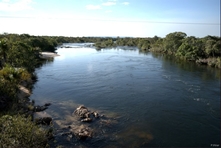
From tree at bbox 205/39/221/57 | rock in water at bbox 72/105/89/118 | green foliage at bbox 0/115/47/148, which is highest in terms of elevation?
tree at bbox 205/39/221/57

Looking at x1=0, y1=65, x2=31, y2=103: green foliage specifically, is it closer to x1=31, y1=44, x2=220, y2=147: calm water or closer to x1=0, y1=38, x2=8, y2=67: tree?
x1=31, y1=44, x2=220, y2=147: calm water

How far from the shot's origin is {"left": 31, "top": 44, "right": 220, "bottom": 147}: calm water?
56.4ft

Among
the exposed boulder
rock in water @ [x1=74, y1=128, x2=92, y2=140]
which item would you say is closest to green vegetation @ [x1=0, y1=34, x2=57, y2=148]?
the exposed boulder

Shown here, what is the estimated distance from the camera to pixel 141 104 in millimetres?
24953

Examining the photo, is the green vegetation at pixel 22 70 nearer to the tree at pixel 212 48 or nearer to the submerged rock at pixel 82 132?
the tree at pixel 212 48

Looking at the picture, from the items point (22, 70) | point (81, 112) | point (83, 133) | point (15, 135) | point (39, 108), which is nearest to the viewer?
point (15, 135)

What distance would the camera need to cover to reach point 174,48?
75.0 m

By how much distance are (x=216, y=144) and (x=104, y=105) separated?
12.9 meters

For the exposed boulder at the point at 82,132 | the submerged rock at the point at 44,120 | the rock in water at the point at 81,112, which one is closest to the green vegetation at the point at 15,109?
the submerged rock at the point at 44,120

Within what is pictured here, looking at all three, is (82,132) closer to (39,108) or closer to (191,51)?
(39,108)

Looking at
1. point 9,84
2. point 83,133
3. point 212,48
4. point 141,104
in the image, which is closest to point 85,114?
point 83,133

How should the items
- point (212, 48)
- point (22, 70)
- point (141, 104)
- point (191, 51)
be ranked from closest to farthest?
point (141, 104)
point (22, 70)
point (212, 48)
point (191, 51)

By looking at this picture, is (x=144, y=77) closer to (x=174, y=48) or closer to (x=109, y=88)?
(x=109, y=88)

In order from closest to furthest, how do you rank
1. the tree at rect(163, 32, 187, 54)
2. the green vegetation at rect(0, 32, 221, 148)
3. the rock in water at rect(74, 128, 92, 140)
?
the green vegetation at rect(0, 32, 221, 148) → the rock in water at rect(74, 128, 92, 140) → the tree at rect(163, 32, 187, 54)
